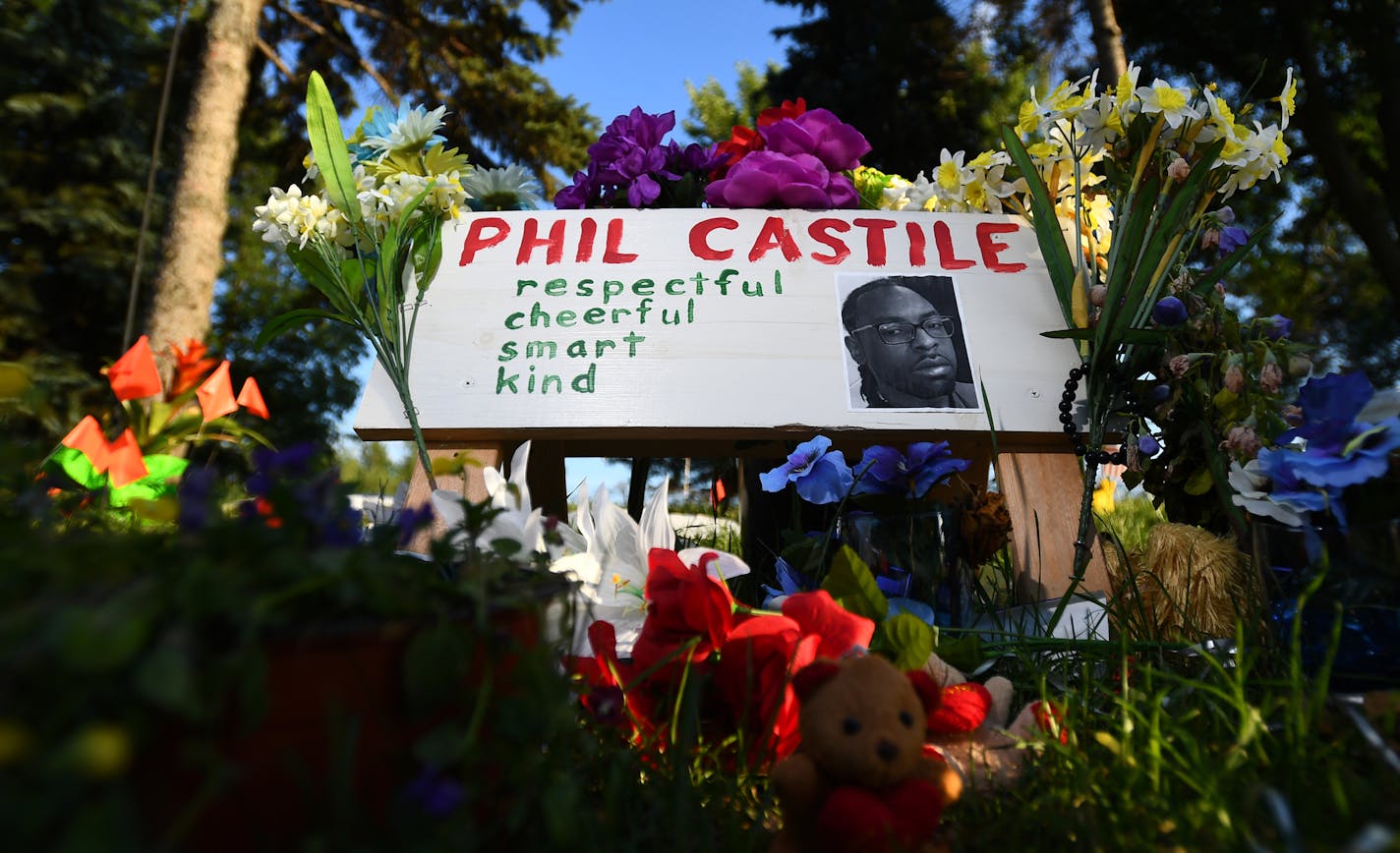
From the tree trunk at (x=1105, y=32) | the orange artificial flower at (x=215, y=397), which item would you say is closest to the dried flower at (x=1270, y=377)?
the orange artificial flower at (x=215, y=397)

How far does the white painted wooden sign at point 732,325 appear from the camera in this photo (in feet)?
5.18

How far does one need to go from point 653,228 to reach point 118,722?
1531mm

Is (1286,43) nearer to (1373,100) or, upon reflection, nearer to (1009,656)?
(1373,100)

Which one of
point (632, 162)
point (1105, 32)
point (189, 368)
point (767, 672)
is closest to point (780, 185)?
point (632, 162)

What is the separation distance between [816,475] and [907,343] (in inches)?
15.7

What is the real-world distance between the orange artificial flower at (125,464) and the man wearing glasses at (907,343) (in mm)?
1527

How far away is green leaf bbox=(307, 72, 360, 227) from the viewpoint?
5.45ft

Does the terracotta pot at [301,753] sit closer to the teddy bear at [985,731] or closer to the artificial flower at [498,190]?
the teddy bear at [985,731]

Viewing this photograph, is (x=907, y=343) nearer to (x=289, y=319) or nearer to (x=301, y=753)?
(x=289, y=319)

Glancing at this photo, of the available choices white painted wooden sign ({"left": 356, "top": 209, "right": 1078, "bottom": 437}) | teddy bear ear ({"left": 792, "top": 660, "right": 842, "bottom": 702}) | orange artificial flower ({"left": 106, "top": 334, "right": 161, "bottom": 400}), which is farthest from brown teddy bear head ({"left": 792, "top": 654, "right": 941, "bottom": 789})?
orange artificial flower ({"left": 106, "top": 334, "right": 161, "bottom": 400})

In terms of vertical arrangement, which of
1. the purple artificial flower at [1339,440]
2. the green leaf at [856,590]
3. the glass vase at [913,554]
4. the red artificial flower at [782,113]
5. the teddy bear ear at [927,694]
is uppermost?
the red artificial flower at [782,113]

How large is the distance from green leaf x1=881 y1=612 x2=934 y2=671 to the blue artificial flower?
42cm

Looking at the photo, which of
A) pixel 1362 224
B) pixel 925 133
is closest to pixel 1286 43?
pixel 1362 224

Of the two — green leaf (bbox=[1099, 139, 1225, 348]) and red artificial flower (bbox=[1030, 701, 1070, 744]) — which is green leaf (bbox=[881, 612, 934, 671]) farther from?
green leaf (bbox=[1099, 139, 1225, 348])
